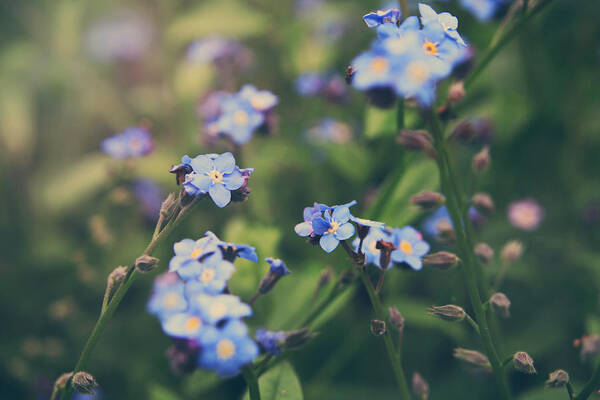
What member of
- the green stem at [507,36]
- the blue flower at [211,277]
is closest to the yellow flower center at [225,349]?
the blue flower at [211,277]

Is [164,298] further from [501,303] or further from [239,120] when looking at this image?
[501,303]

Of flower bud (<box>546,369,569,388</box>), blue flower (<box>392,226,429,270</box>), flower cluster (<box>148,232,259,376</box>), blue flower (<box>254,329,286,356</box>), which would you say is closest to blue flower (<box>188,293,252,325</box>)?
flower cluster (<box>148,232,259,376</box>)

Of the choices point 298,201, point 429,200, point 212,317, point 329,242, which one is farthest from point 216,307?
point 298,201

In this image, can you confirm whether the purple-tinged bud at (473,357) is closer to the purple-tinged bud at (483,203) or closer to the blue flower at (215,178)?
the purple-tinged bud at (483,203)

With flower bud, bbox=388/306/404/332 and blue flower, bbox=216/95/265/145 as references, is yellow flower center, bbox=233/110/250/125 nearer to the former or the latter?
blue flower, bbox=216/95/265/145

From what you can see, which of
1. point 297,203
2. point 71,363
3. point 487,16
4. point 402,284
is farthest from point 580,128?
point 71,363

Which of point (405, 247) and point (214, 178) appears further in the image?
point (405, 247)
